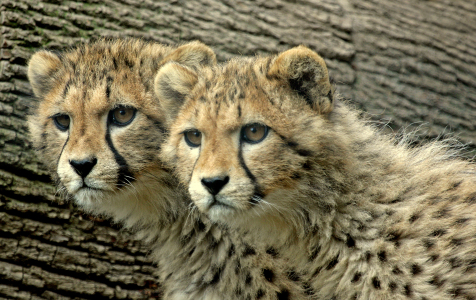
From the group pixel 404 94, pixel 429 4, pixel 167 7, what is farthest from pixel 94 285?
pixel 429 4

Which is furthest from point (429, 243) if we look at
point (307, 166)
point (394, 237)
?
point (307, 166)

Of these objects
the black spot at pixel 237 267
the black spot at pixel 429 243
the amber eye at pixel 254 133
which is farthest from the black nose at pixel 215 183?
the black spot at pixel 429 243

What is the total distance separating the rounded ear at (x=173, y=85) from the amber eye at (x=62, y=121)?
82 centimetres

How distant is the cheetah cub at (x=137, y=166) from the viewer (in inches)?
154

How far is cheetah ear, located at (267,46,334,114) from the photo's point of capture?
3348 millimetres

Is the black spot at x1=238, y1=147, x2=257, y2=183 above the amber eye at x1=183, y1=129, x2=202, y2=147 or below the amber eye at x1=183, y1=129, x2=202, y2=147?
above

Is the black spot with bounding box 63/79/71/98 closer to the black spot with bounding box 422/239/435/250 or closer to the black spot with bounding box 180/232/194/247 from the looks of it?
the black spot with bounding box 180/232/194/247

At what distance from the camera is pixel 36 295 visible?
5.05 m

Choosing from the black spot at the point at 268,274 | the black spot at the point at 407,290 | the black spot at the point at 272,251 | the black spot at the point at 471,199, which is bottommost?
the black spot at the point at 268,274

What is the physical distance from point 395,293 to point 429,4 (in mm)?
4562

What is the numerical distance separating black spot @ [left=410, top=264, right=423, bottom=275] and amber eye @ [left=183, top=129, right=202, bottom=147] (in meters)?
1.59

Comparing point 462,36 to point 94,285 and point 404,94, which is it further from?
point 94,285

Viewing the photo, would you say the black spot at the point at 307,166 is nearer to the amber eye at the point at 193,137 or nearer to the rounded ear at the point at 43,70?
the amber eye at the point at 193,137

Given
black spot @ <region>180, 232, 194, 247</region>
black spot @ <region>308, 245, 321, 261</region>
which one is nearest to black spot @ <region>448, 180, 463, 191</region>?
black spot @ <region>308, 245, 321, 261</region>
